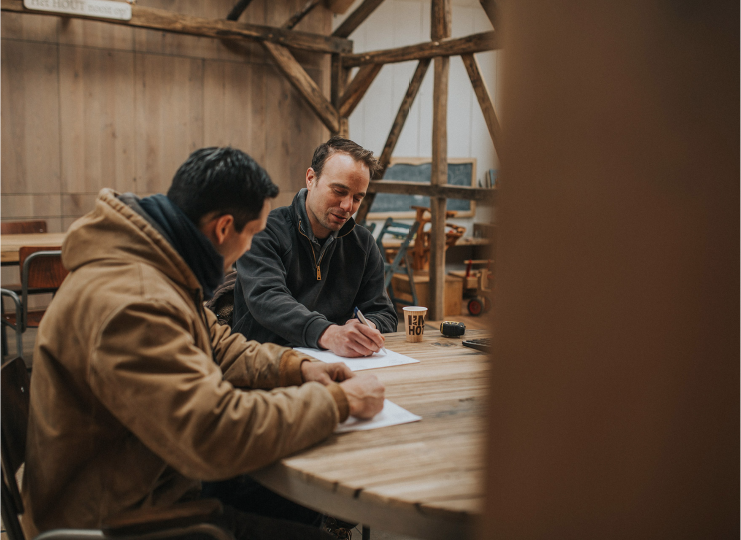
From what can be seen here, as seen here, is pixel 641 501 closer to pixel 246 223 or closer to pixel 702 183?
pixel 702 183

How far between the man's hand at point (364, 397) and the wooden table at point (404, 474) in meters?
0.05

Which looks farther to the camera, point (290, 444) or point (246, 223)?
point (246, 223)

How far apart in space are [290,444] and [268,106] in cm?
630

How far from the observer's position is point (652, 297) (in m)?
0.62

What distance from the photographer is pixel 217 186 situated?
4.14 ft

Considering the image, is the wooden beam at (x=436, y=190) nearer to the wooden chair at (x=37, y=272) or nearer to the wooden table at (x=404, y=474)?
the wooden chair at (x=37, y=272)

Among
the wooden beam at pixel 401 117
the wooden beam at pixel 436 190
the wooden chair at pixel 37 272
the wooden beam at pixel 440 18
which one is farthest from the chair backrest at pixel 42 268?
the wooden beam at pixel 440 18

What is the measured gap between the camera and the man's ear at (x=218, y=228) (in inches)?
50.8

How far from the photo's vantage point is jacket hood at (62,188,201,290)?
1131 millimetres

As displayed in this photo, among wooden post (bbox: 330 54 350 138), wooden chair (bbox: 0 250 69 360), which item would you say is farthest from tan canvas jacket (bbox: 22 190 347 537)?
wooden post (bbox: 330 54 350 138)

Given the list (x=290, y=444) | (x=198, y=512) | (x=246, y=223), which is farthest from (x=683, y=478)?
(x=246, y=223)

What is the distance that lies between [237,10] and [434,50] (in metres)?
2.09

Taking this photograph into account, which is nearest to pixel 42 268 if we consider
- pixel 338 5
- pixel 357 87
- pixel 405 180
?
pixel 357 87

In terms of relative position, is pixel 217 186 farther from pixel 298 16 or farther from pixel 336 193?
pixel 298 16
